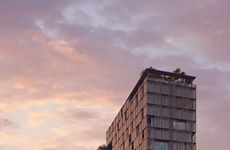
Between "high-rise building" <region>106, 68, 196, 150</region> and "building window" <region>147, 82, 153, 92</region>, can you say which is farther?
"building window" <region>147, 82, 153, 92</region>

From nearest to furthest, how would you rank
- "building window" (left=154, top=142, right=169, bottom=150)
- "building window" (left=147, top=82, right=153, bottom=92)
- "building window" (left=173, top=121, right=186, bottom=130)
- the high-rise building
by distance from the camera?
"building window" (left=154, top=142, right=169, bottom=150)
the high-rise building
"building window" (left=147, top=82, right=153, bottom=92)
"building window" (left=173, top=121, right=186, bottom=130)

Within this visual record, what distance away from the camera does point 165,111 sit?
194 metres

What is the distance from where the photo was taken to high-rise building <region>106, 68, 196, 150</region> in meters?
191

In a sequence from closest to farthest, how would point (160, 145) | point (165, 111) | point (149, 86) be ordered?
1. point (160, 145)
2. point (149, 86)
3. point (165, 111)

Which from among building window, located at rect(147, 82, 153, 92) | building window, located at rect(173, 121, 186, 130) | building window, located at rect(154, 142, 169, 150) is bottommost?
building window, located at rect(154, 142, 169, 150)

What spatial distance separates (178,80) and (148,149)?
24.4m

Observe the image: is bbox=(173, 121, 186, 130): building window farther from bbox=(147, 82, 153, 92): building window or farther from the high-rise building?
bbox=(147, 82, 153, 92): building window

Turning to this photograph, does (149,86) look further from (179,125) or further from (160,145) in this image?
(160,145)

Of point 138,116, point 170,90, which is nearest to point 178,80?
point 170,90

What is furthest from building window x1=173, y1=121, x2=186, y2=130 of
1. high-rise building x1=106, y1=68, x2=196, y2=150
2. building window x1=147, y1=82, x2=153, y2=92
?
building window x1=147, y1=82, x2=153, y2=92

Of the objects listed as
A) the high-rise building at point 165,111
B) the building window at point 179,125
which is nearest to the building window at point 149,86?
the high-rise building at point 165,111

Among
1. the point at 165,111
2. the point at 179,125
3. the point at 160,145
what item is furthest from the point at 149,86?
the point at 160,145

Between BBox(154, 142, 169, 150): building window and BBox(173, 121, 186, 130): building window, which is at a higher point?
BBox(173, 121, 186, 130): building window

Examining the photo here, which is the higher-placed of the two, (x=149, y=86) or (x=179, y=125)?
(x=149, y=86)
